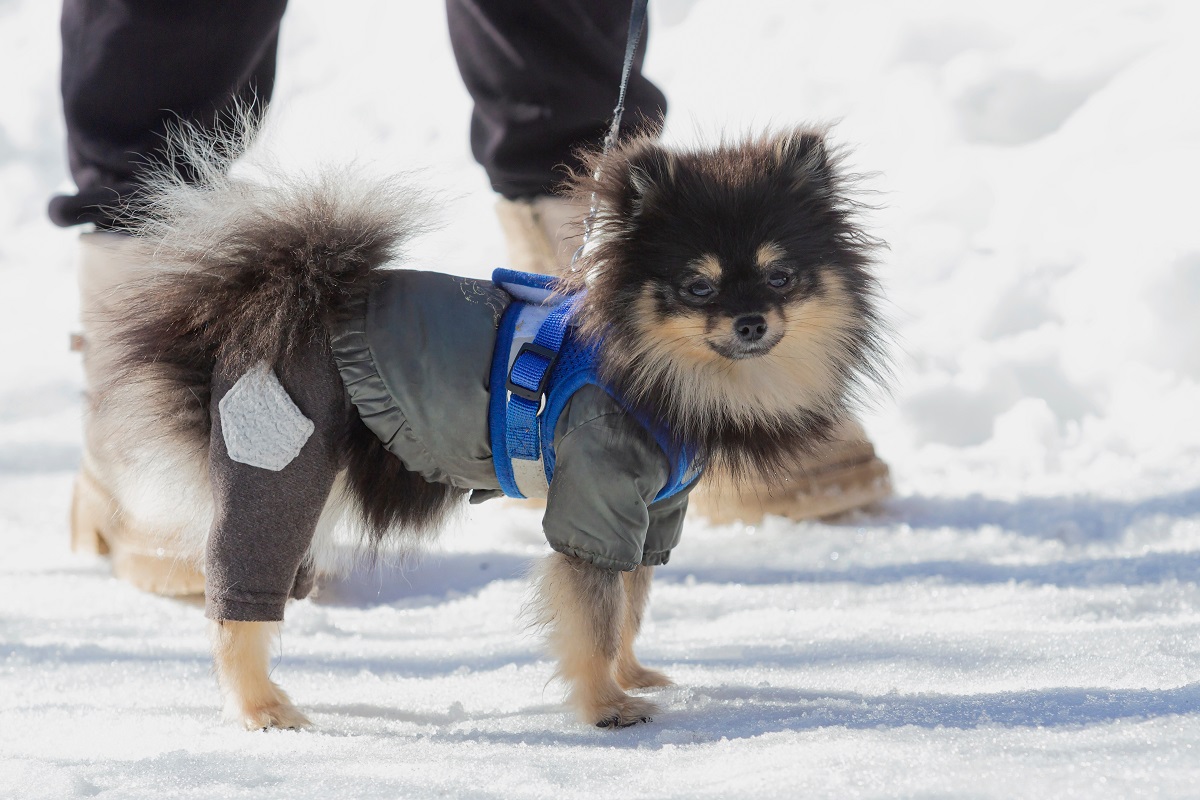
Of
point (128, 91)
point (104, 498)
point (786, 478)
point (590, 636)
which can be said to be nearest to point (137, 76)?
point (128, 91)

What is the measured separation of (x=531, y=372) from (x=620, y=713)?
0.72 metres

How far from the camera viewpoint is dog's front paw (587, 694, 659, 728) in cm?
226

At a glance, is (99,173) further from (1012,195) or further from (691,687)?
(1012,195)

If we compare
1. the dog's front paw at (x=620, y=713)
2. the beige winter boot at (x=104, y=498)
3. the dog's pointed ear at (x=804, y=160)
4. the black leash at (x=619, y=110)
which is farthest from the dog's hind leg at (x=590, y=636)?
the beige winter boot at (x=104, y=498)

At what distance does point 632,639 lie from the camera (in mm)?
2598

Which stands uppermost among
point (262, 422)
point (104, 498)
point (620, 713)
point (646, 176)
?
point (646, 176)

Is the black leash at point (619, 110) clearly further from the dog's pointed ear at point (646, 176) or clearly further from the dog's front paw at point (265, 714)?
Answer: the dog's front paw at point (265, 714)

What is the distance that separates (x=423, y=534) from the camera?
99.7 inches

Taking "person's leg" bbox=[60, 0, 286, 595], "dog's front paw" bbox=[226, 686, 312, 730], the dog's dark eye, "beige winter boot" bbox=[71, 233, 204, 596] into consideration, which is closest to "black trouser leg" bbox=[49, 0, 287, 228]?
"person's leg" bbox=[60, 0, 286, 595]

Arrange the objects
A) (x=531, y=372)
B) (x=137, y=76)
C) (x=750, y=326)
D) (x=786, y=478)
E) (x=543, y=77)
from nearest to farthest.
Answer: (x=750, y=326)
(x=531, y=372)
(x=137, y=76)
(x=543, y=77)
(x=786, y=478)

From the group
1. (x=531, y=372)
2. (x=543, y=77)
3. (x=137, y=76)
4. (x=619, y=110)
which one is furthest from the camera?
(x=543, y=77)

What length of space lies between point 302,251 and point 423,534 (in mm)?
681

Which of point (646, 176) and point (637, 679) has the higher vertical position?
point (646, 176)

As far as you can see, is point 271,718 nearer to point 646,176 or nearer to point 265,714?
point 265,714
